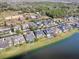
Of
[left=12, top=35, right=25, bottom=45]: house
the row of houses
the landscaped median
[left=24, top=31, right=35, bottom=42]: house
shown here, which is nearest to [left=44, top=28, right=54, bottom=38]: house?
the row of houses

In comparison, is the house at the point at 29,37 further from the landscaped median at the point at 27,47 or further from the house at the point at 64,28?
the house at the point at 64,28

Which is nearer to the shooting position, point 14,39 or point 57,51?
point 57,51

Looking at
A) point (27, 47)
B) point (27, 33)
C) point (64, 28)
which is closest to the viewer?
point (27, 47)

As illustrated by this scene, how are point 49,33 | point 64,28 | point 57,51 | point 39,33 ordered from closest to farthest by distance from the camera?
point 57,51
point 39,33
point 49,33
point 64,28

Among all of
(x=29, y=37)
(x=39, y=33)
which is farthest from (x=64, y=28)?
(x=29, y=37)

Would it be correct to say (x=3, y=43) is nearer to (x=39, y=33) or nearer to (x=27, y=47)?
(x=27, y=47)

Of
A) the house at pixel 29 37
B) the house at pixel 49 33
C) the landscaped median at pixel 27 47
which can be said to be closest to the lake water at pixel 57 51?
the landscaped median at pixel 27 47

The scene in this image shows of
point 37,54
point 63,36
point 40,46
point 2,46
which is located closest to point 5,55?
point 2,46

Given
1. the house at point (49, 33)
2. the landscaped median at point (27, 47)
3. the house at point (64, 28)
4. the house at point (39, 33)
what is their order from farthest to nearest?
the house at point (64, 28)
the house at point (49, 33)
the house at point (39, 33)
the landscaped median at point (27, 47)
